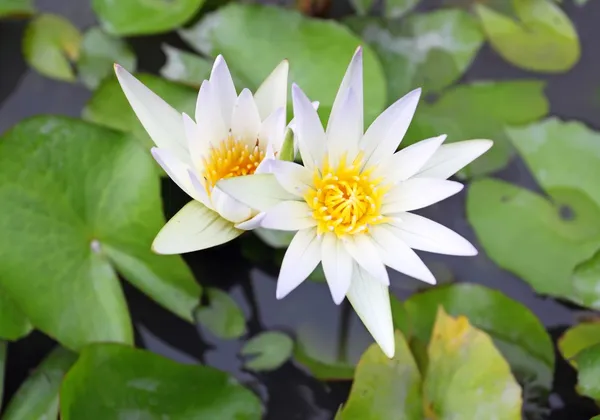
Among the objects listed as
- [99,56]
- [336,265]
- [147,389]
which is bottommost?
[147,389]

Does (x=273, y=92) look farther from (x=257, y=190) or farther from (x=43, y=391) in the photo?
(x=43, y=391)

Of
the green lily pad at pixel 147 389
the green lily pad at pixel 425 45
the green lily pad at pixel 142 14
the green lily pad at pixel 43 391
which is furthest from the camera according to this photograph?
the green lily pad at pixel 425 45

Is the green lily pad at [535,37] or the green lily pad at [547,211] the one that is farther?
the green lily pad at [535,37]

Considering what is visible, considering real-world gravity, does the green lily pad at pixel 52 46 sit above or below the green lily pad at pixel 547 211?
above

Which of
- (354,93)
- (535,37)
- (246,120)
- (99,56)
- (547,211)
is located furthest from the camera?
(535,37)

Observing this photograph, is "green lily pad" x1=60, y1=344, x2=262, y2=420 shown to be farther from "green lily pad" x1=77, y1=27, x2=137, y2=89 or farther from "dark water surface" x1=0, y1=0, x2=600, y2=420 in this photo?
"green lily pad" x1=77, y1=27, x2=137, y2=89

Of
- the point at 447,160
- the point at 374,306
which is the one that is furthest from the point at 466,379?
the point at 447,160

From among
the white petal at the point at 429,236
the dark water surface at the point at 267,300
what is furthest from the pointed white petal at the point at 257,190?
the dark water surface at the point at 267,300

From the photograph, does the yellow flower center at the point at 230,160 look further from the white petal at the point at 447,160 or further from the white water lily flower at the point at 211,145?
the white petal at the point at 447,160
